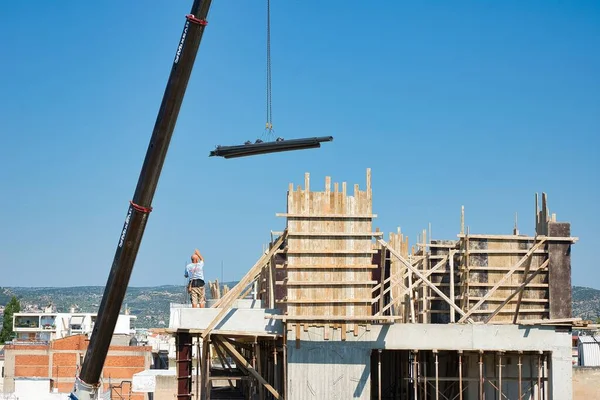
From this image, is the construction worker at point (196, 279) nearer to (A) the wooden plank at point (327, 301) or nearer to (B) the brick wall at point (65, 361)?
(A) the wooden plank at point (327, 301)

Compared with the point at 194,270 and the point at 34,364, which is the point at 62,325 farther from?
the point at 194,270

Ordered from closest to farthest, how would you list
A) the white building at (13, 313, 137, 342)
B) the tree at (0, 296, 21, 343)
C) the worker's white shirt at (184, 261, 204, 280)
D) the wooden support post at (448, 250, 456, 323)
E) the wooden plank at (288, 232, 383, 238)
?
the wooden plank at (288, 232, 383, 238) < the worker's white shirt at (184, 261, 204, 280) < the wooden support post at (448, 250, 456, 323) < the white building at (13, 313, 137, 342) < the tree at (0, 296, 21, 343)

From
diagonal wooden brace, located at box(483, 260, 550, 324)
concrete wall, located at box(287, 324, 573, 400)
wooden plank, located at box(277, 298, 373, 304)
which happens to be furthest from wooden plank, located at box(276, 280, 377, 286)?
diagonal wooden brace, located at box(483, 260, 550, 324)

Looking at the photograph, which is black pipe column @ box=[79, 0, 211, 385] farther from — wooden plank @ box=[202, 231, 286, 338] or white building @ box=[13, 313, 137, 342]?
white building @ box=[13, 313, 137, 342]

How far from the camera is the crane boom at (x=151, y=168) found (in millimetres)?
20953

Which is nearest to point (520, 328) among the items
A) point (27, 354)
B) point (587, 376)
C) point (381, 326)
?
point (381, 326)

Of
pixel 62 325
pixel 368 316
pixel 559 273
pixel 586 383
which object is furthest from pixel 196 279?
pixel 62 325

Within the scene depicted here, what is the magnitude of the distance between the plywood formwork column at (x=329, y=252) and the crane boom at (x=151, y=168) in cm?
697

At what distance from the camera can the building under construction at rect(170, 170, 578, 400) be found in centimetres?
2773

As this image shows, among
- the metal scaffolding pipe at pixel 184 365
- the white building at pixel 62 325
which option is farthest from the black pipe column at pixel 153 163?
the white building at pixel 62 325

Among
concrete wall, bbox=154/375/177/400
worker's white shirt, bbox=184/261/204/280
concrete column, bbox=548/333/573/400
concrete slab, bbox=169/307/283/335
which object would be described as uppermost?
worker's white shirt, bbox=184/261/204/280

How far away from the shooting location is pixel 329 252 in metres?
28.0

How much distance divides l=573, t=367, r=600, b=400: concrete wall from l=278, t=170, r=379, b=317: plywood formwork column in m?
20.8

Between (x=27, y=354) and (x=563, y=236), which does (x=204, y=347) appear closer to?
(x=563, y=236)
